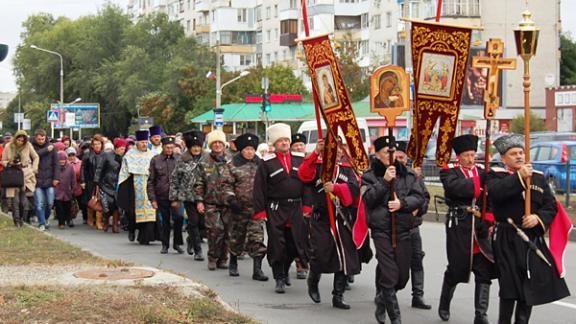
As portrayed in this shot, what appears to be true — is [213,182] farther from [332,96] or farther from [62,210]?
[62,210]

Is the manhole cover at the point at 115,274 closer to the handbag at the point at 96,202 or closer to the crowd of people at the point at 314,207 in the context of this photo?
the crowd of people at the point at 314,207

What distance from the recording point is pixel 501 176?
8.67 metres

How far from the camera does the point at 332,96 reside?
10.1 meters

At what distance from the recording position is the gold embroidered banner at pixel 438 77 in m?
9.28

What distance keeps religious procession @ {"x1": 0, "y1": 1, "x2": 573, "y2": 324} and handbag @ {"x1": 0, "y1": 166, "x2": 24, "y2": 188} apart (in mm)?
4669

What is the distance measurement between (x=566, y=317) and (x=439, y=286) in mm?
2452

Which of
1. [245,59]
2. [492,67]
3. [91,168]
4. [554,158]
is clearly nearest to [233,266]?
[492,67]

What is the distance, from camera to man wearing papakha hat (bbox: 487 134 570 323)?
829 centimetres

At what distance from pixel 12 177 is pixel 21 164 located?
0.27 meters

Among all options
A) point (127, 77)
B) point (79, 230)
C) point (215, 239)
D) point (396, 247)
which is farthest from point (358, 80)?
point (396, 247)

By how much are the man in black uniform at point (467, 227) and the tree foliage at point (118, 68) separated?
203ft

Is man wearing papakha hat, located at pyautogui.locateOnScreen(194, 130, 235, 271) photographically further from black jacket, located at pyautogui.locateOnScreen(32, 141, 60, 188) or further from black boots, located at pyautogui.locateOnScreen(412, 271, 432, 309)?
black jacket, located at pyautogui.locateOnScreen(32, 141, 60, 188)

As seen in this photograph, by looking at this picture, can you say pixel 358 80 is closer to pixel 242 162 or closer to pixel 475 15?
pixel 475 15

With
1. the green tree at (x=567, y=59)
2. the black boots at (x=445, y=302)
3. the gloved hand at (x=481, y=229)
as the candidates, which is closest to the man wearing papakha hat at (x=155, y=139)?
the black boots at (x=445, y=302)
